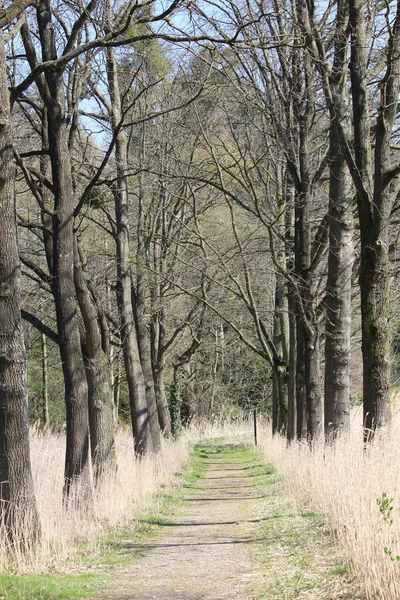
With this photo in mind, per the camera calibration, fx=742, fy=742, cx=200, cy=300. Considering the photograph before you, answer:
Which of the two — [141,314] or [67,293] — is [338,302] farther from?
[141,314]

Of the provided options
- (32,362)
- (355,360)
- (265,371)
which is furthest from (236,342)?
(32,362)

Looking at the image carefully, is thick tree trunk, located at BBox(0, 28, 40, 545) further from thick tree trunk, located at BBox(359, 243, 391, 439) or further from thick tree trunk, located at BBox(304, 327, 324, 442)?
thick tree trunk, located at BBox(304, 327, 324, 442)

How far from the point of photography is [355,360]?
29219 millimetres

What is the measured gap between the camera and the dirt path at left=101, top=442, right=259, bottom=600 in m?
6.02

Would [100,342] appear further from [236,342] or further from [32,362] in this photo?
[236,342]

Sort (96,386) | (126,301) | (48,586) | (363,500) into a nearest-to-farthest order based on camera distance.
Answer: (48,586), (363,500), (96,386), (126,301)

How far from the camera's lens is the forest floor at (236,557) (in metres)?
5.80

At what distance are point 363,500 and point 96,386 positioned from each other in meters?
6.45

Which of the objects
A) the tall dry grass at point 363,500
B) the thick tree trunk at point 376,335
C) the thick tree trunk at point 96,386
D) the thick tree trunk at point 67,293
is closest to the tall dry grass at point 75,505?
the thick tree trunk at point 96,386

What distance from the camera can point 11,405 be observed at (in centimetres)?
708

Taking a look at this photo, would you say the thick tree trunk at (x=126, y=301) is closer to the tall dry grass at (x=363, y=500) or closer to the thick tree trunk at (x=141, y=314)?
the thick tree trunk at (x=141, y=314)

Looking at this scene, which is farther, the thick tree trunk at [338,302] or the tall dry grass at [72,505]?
the thick tree trunk at [338,302]

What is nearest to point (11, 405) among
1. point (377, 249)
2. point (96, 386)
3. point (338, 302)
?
point (377, 249)

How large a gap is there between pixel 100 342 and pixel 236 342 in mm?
26256
